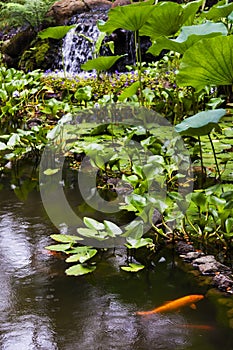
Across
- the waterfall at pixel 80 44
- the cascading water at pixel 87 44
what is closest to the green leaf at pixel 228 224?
the cascading water at pixel 87 44

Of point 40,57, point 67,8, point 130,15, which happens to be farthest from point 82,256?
point 67,8

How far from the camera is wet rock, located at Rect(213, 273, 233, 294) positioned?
1.58 m

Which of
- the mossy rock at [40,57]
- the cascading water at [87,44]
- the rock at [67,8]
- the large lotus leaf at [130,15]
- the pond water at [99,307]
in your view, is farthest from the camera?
the rock at [67,8]

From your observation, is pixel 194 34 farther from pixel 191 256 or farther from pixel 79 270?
pixel 79 270

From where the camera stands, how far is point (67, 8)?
353 inches

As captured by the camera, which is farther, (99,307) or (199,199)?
(199,199)

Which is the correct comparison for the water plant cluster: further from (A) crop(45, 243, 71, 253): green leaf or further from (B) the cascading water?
(B) the cascading water

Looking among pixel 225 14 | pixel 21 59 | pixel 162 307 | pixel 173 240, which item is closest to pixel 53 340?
pixel 162 307

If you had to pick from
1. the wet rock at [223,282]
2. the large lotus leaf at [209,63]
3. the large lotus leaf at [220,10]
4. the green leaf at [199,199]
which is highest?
the large lotus leaf at [220,10]

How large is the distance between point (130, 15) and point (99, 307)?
5.21 feet

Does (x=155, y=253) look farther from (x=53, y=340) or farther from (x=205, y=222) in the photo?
(x=53, y=340)

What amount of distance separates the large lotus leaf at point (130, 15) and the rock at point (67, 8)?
687cm

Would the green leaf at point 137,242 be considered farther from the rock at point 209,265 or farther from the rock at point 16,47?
the rock at point 16,47

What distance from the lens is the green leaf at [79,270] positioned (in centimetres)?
172
